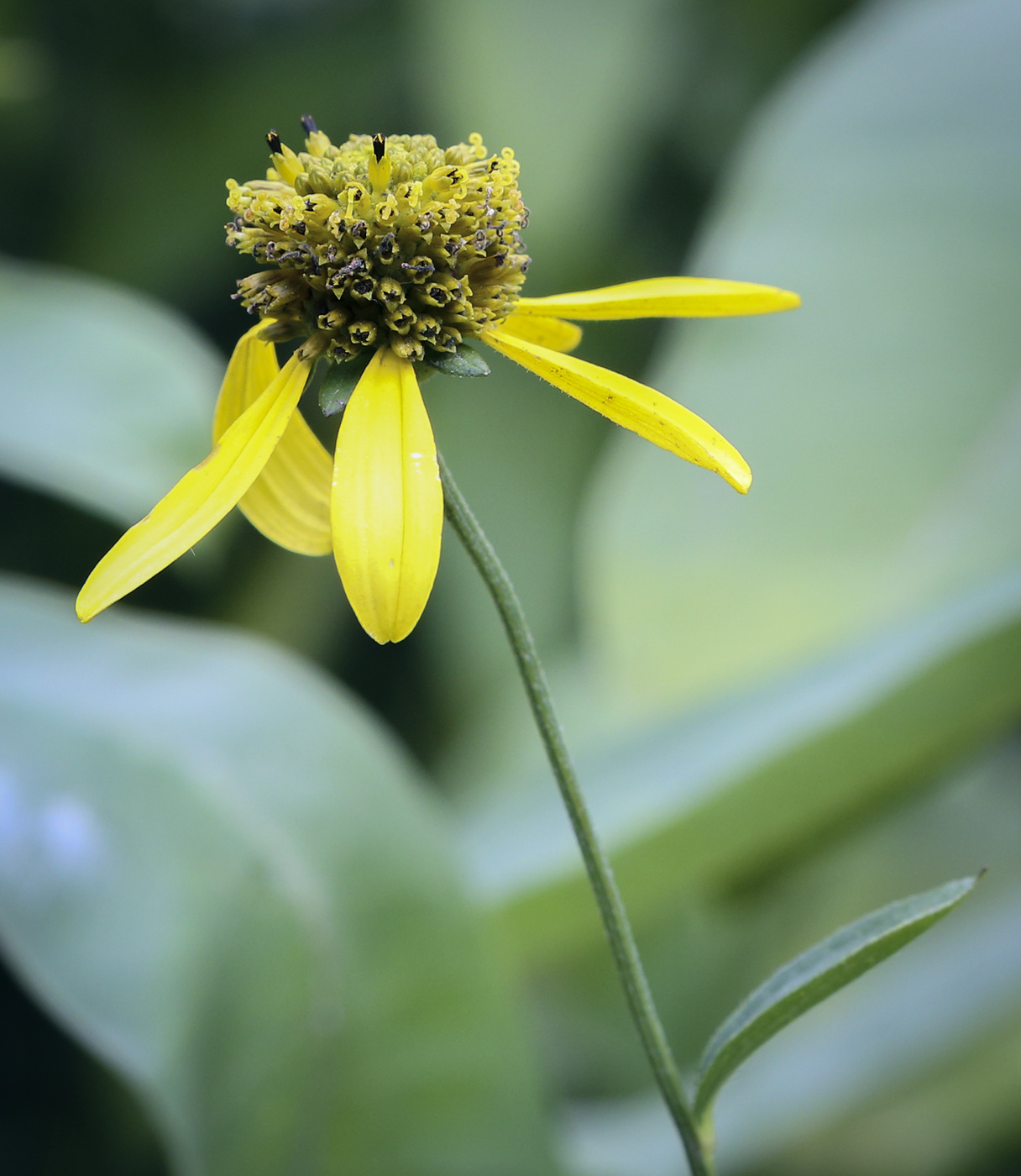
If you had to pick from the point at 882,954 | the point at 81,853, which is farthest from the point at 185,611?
the point at 882,954

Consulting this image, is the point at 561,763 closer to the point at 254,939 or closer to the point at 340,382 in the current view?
the point at 340,382

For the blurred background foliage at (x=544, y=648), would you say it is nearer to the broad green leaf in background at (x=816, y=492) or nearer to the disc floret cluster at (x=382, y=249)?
the broad green leaf in background at (x=816, y=492)

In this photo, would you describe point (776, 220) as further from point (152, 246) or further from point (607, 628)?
point (152, 246)

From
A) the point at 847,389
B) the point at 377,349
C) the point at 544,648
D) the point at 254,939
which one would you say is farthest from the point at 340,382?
the point at 544,648

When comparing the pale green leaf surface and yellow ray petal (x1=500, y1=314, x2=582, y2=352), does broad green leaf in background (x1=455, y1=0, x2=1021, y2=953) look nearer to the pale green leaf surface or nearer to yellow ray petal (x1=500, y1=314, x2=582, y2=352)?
the pale green leaf surface

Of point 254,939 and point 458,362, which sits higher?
point 458,362

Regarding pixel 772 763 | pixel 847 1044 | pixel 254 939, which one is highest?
pixel 772 763

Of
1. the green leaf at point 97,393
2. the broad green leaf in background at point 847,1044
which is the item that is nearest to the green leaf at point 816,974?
the broad green leaf in background at point 847,1044

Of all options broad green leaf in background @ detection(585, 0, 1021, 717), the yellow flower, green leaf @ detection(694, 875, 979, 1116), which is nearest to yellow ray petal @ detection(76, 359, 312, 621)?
the yellow flower
